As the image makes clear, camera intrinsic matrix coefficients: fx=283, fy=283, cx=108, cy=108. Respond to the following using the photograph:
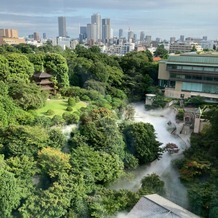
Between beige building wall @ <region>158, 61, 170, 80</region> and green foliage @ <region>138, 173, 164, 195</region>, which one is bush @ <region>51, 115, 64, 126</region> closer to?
green foliage @ <region>138, 173, 164, 195</region>

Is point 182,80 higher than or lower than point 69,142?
higher

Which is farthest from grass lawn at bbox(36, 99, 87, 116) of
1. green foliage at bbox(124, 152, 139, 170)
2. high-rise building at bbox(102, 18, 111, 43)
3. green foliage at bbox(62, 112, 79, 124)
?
high-rise building at bbox(102, 18, 111, 43)

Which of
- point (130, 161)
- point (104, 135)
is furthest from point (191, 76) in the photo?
point (104, 135)

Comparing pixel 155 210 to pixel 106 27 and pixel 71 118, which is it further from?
pixel 106 27

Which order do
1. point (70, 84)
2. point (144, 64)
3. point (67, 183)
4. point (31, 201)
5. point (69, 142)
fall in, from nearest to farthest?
1. point (31, 201)
2. point (67, 183)
3. point (69, 142)
4. point (70, 84)
5. point (144, 64)

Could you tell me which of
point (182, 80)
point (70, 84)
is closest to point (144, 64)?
point (182, 80)

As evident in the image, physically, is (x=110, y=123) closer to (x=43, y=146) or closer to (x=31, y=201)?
(x=43, y=146)

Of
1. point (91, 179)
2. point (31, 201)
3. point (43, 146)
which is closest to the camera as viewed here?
point (31, 201)
